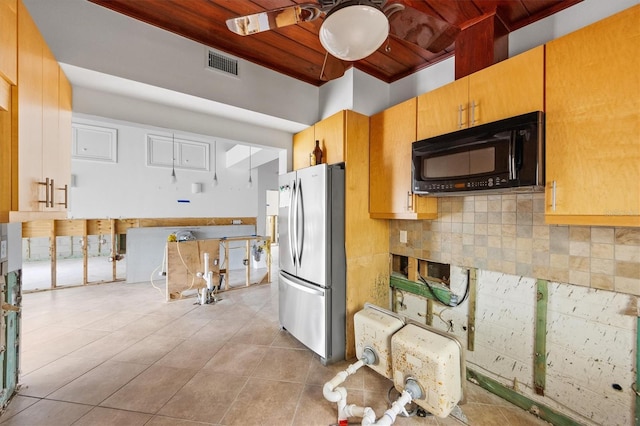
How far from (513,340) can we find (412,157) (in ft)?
4.87

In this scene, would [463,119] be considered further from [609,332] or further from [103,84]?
[103,84]

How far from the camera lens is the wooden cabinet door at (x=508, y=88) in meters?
1.48

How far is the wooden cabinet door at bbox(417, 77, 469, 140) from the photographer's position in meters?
1.79

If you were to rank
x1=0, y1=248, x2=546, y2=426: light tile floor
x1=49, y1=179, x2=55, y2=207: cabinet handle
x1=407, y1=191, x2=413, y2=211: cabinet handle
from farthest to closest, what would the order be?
x1=407, y1=191, x2=413, y2=211: cabinet handle → x1=0, y1=248, x2=546, y2=426: light tile floor → x1=49, y1=179, x2=55, y2=207: cabinet handle

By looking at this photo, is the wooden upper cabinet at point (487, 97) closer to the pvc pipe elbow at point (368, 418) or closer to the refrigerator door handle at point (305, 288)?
the refrigerator door handle at point (305, 288)

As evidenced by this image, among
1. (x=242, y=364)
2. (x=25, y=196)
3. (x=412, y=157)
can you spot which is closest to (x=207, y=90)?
(x=25, y=196)

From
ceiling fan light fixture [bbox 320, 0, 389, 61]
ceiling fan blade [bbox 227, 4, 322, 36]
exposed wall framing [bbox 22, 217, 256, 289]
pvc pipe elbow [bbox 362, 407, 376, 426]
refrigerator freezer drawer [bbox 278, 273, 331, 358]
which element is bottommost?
pvc pipe elbow [bbox 362, 407, 376, 426]

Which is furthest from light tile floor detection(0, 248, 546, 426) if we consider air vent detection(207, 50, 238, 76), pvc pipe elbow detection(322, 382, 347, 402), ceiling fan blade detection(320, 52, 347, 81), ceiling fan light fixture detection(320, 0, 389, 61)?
air vent detection(207, 50, 238, 76)

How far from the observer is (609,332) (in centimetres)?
148

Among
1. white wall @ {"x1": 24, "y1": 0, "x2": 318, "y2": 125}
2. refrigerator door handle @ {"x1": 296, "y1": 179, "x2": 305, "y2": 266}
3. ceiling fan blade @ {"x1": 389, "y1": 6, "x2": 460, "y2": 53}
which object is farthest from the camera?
refrigerator door handle @ {"x1": 296, "y1": 179, "x2": 305, "y2": 266}

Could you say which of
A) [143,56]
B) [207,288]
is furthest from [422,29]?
[207,288]

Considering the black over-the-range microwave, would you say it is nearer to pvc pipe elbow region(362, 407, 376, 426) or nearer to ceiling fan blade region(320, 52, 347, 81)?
ceiling fan blade region(320, 52, 347, 81)

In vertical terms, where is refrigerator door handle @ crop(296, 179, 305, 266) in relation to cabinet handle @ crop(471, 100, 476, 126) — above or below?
below

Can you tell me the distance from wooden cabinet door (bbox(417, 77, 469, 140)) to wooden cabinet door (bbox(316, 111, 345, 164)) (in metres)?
0.66
